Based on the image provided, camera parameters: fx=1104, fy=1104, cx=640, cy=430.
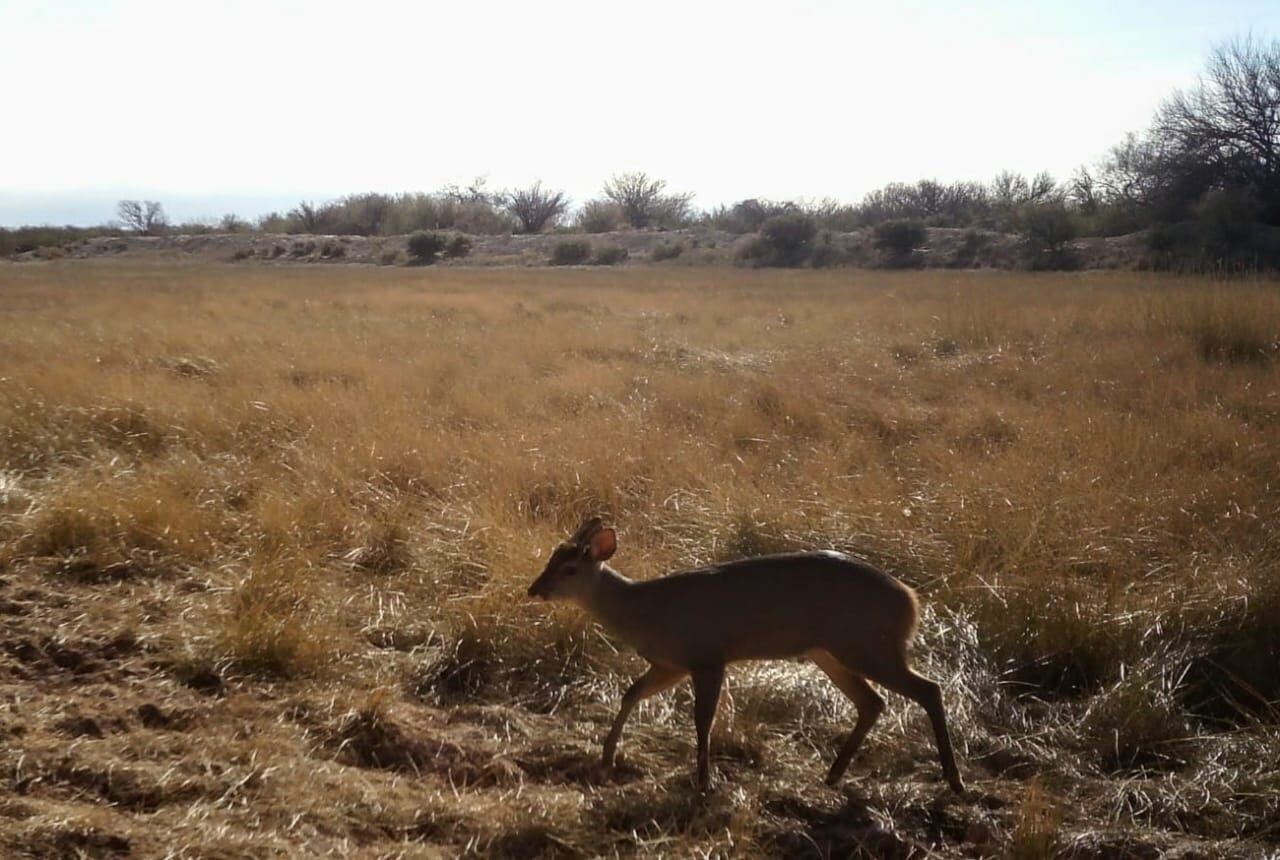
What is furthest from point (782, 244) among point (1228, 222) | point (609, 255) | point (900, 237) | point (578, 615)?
point (578, 615)

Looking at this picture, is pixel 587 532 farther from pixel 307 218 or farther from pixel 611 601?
pixel 307 218

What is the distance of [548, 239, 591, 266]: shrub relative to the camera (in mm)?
42594

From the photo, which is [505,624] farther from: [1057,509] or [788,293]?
[788,293]

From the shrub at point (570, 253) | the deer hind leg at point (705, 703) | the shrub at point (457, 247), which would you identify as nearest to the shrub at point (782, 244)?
the shrub at point (570, 253)

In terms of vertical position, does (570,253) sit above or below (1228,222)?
below

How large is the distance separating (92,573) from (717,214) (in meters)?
64.0

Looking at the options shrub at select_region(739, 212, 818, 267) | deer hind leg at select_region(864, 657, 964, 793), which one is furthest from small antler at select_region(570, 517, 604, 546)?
shrub at select_region(739, 212, 818, 267)

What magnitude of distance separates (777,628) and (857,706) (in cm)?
49

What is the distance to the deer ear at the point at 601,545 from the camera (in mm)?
3908

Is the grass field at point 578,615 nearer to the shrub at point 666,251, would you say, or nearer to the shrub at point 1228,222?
the shrub at point 1228,222

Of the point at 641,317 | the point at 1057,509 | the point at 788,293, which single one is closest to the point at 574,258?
the point at 788,293

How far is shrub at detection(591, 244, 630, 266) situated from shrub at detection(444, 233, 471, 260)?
18.4 ft

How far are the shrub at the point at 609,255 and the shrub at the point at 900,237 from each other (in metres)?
10.2

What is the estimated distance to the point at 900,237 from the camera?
128 ft
